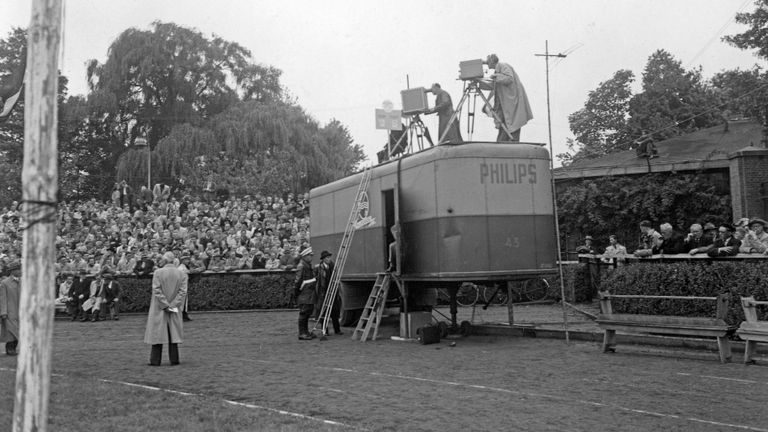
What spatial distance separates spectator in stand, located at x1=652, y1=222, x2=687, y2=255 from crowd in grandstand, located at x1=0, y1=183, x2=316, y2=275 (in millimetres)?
12489

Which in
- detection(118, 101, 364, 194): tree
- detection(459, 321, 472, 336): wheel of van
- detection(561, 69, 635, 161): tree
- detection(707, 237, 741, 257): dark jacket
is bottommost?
detection(459, 321, 472, 336): wheel of van

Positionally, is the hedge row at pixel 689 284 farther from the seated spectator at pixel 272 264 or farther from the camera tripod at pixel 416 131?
the seated spectator at pixel 272 264

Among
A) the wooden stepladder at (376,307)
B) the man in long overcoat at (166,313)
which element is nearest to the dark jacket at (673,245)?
the wooden stepladder at (376,307)

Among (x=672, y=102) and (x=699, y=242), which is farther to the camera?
(x=672, y=102)

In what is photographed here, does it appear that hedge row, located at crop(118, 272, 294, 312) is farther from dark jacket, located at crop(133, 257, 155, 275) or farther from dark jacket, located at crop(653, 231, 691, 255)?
dark jacket, located at crop(653, 231, 691, 255)

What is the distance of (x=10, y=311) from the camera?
1404 centimetres

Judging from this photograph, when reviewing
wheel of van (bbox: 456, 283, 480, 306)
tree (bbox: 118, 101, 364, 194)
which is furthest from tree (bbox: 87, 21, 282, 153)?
wheel of van (bbox: 456, 283, 480, 306)

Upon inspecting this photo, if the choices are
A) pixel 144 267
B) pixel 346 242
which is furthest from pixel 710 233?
pixel 144 267

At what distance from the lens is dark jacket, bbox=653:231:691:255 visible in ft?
49.2

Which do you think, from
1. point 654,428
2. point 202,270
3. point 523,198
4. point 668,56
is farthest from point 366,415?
point 668,56

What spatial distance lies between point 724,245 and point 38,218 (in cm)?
1296

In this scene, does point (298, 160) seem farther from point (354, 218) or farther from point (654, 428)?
point (654, 428)

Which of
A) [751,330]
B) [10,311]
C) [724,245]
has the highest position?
[724,245]

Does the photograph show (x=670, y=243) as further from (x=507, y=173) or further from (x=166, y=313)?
(x=166, y=313)
